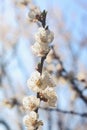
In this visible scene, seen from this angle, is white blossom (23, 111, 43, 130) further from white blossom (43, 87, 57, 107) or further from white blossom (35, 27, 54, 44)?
white blossom (35, 27, 54, 44)

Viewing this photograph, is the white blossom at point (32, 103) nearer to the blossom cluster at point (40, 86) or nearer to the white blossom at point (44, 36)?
the blossom cluster at point (40, 86)

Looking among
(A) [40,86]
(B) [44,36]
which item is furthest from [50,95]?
(B) [44,36]

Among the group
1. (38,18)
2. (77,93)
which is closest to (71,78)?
(77,93)

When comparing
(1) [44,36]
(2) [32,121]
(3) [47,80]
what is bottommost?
(2) [32,121]

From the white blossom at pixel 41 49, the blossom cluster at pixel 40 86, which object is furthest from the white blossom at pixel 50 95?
the white blossom at pixel 41 49

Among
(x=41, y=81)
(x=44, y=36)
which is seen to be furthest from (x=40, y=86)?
(x=44, y=36)

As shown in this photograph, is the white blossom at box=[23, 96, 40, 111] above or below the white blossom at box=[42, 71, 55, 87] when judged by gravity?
below

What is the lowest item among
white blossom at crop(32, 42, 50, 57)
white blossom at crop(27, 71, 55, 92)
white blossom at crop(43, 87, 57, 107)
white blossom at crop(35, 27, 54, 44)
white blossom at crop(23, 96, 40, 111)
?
white blossom at crop(23, 96, 40, 111)

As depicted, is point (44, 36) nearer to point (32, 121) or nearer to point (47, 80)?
point (47, 80)

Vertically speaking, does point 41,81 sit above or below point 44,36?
below

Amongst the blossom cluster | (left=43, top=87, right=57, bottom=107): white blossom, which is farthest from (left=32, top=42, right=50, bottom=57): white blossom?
(left=43, top=87, right=57, bottom=107): white blossom
